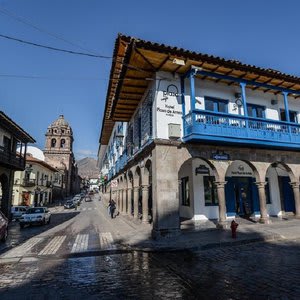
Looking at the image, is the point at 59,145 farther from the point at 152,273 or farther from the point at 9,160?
the point at 152,273

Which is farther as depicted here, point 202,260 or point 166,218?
point 166,218

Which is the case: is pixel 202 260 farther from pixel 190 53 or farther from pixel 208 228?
pixel 190 53

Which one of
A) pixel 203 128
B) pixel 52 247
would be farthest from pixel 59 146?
pixel 203 128

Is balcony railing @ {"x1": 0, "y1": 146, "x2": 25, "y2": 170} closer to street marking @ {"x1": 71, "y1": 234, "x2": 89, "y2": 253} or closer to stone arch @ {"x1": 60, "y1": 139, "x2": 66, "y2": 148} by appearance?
street marking @ {"x1": 71, "y1": 234, "x2": 89, "y2": 253}

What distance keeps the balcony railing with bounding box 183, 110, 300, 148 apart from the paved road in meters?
4.72

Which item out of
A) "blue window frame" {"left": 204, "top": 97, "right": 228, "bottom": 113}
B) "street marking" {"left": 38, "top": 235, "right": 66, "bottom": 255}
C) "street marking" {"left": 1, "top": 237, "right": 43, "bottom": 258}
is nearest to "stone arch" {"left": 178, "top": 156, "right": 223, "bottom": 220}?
"blue window frame" {"left": 204, "top": 97, "right": 228, "bottom": 113}

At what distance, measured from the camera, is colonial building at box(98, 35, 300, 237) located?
11.5m

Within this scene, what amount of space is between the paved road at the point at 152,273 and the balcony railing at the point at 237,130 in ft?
15.5

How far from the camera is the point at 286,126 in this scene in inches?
548

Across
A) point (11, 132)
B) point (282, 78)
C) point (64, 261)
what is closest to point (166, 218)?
point (64, 261)

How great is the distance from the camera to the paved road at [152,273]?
17.3 ft

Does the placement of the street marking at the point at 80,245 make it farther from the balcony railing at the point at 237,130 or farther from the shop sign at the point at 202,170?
the shop sign at the point at 202,170

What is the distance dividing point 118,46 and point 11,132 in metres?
16.0

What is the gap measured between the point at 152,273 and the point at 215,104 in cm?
979
